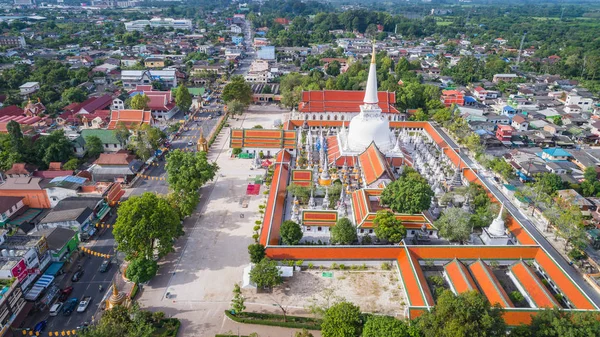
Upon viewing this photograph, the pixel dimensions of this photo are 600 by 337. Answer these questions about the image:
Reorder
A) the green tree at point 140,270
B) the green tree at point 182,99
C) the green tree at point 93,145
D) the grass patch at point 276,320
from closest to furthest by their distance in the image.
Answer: the grass patch at point 276,320
the green tree at point 140,270
the green tree at point 93,145
the green tree at point 182,99

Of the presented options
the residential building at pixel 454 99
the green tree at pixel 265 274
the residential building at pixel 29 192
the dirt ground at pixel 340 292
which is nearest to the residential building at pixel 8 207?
the residential building at pixel 29 192

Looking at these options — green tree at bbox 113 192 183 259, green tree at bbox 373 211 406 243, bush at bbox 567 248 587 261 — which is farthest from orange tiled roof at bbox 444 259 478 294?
green tree at bbox 113 192 183 259

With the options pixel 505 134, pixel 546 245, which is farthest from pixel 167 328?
pixel 505 134

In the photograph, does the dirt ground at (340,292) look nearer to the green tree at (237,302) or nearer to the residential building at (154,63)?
the green tree at (237,302)

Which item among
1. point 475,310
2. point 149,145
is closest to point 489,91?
point 149,145

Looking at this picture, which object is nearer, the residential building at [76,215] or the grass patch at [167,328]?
the grass patch at [167,328]
